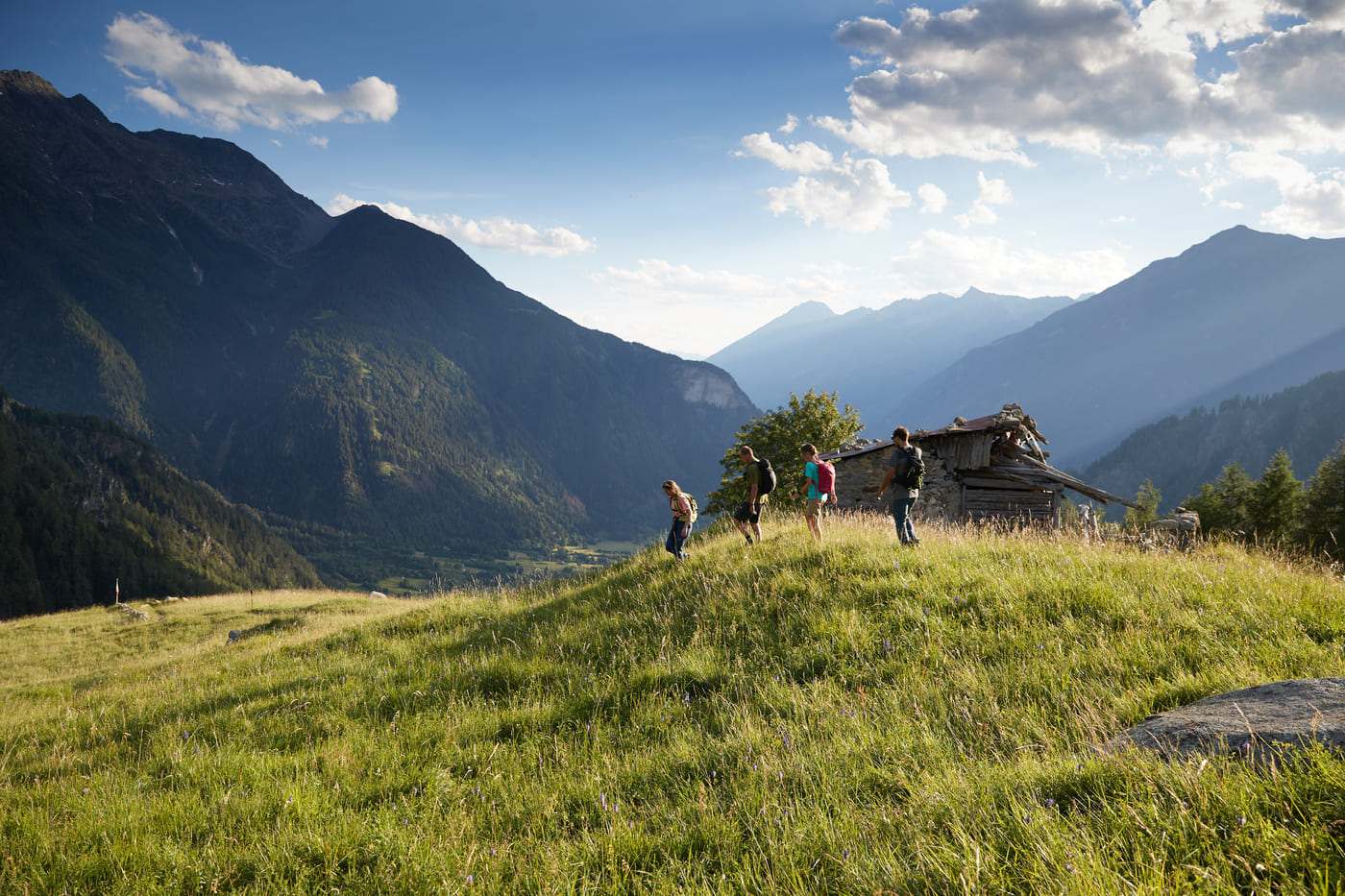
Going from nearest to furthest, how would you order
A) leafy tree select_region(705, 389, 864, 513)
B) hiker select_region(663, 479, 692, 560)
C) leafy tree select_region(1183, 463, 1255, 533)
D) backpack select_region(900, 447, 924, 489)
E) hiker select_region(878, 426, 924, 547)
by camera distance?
hiker select_region(878, 426, 924, 547) → backpack select_region(900, 447, 924, 489) → hiker select_region(663, 479, 692, 560) → leafy tree select_region(705, 389, 864, 513) → leafy tree select_region(1183, 463, 1255, 533)

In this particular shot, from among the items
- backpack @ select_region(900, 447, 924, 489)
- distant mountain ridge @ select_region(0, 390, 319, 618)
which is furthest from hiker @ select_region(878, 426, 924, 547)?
distant mountain ridge @ select_region(0, 390, 319, 618)

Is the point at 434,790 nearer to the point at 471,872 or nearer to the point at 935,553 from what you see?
the point at 471,872

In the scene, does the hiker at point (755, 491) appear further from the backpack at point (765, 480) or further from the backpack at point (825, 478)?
the backpack at point (825, 478)

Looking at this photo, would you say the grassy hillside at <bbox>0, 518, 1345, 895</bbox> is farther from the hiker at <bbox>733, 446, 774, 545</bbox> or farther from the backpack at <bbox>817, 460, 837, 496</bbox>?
the backpack at <bbox>817, 460, 837, 496</bbox>

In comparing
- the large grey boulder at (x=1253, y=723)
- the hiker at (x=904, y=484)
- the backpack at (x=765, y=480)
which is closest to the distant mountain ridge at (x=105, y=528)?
the backpack at (x=765, y=480)

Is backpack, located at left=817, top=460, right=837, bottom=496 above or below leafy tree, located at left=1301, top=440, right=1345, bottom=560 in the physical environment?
above

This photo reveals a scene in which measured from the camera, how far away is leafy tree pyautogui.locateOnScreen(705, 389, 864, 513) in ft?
113

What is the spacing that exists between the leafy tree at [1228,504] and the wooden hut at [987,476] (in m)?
38.4

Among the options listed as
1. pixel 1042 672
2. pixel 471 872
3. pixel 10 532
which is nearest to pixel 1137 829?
pixel 1042 672

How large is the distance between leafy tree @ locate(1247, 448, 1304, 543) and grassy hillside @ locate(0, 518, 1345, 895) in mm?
51019

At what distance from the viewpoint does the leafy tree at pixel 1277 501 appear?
4281 centimetres

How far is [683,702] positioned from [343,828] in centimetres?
267

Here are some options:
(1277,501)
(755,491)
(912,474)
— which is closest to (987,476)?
(912,474)

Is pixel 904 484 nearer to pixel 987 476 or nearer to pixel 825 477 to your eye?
pixel 825 477
